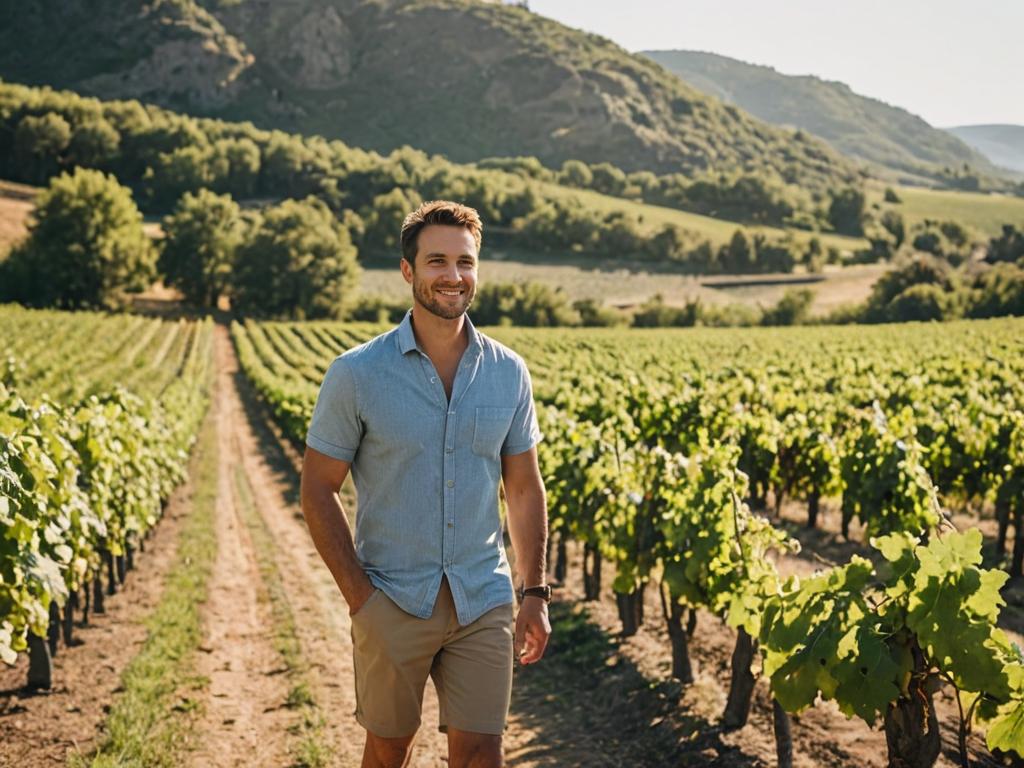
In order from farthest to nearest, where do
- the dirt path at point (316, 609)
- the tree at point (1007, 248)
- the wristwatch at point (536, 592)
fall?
the tree at point (1007, 248) → the dirt path at point (316, 609) → the wristwatch at point (536, 592)

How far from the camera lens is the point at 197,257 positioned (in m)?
65.1

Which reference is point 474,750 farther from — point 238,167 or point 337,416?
point 238,167

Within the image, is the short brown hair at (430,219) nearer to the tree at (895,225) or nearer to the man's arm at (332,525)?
the man's arm at (332,525)

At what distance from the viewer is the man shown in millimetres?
2957

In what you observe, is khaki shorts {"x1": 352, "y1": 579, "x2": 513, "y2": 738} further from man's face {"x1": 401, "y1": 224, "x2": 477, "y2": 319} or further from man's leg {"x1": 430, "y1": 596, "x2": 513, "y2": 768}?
man's face {"x1": 401, "y1": 224, "x2": 477, "y2": 319}

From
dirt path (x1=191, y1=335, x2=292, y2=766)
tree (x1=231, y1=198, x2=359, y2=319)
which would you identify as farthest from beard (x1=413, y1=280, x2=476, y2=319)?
tree (x1=231, y1=198, x2=359, y2=319)

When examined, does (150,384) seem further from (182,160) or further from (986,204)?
(986,204)

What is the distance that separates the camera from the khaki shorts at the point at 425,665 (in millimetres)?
2945

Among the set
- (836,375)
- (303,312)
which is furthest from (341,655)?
(303,312)

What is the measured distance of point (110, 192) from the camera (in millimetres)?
62344

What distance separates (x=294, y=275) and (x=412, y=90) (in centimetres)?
13565

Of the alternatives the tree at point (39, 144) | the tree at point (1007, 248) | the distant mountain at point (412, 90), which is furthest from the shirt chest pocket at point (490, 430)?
the distant mountain at point (412, 90)

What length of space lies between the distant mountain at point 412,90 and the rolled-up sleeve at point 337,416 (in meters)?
160

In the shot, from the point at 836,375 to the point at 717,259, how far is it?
64.8m
